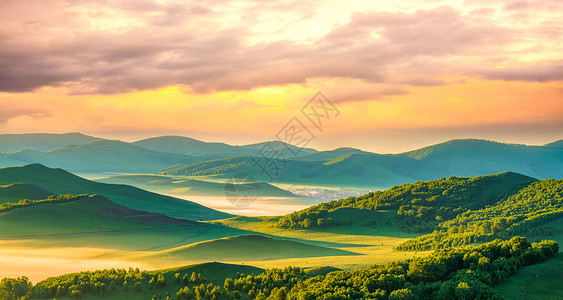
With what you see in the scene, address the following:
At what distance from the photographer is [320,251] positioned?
8775 centimetres

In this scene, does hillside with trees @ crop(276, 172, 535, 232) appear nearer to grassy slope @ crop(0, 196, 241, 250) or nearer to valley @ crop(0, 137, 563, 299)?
valley @ crop(0, 137, 563, 299)

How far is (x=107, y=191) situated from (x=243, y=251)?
110788 mm

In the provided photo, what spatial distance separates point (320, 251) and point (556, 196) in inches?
2324

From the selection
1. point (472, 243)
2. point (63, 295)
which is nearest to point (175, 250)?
point (63, 295)

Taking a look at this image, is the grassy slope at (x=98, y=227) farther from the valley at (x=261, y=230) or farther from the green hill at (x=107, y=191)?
the green hill at (x=107, y=191)

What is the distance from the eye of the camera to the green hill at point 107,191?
172875 mm

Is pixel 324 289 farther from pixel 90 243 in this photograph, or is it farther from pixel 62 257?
pixel 90 243

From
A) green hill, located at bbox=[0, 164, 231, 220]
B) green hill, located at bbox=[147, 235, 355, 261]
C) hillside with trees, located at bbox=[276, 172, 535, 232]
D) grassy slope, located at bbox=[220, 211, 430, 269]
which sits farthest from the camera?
green hill, located at bbox=[0, 164, 231, 220]

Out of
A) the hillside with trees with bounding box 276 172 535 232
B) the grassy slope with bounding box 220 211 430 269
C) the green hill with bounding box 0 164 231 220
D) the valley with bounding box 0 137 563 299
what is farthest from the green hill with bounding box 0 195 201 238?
the green hill with bounding box 0 164 231 220

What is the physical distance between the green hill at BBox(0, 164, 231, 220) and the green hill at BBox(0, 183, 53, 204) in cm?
1286

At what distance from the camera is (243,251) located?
85.4 meters

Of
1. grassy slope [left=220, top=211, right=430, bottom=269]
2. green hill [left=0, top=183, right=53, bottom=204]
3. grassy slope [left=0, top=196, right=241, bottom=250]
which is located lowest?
grassy slope [left=220, top=211, right=430, bottom=269]

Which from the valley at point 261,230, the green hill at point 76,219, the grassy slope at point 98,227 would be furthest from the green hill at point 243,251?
the green hill at point 76,219

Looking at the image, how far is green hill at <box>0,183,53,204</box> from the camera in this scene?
143625 mm
